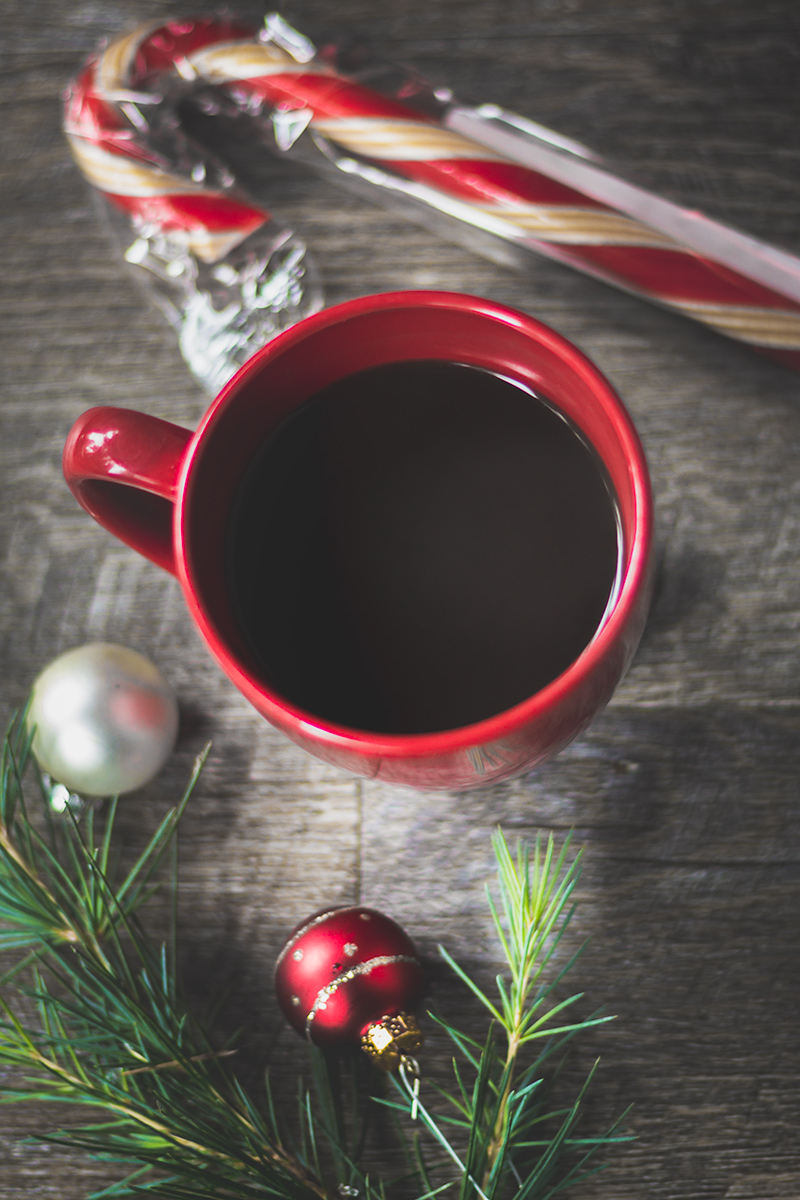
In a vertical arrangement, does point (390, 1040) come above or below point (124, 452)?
below

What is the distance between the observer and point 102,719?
509 millimetres

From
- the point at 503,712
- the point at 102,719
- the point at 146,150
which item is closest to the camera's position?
the point at 503,712

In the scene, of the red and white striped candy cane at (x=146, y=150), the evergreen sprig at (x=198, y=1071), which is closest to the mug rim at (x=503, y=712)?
the evergreen sprig at (x=198, y=1071)

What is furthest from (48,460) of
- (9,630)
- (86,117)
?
(86,117)

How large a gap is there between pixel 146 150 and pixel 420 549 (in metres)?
0.37

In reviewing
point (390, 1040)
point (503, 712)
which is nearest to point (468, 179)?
point (503, 712)

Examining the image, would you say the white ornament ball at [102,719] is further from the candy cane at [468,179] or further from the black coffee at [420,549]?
the candy cane at [468,179]

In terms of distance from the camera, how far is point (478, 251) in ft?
2.02

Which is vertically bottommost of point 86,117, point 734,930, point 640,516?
point 734,930

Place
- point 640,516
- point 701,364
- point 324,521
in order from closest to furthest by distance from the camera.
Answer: point 640,516 < point 324,521 < point 701,364

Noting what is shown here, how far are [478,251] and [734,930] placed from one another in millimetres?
420

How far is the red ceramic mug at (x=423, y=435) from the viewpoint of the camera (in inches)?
14.3

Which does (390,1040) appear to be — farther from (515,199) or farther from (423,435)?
(515,199)

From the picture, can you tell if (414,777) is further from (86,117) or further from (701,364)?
(86,117)
